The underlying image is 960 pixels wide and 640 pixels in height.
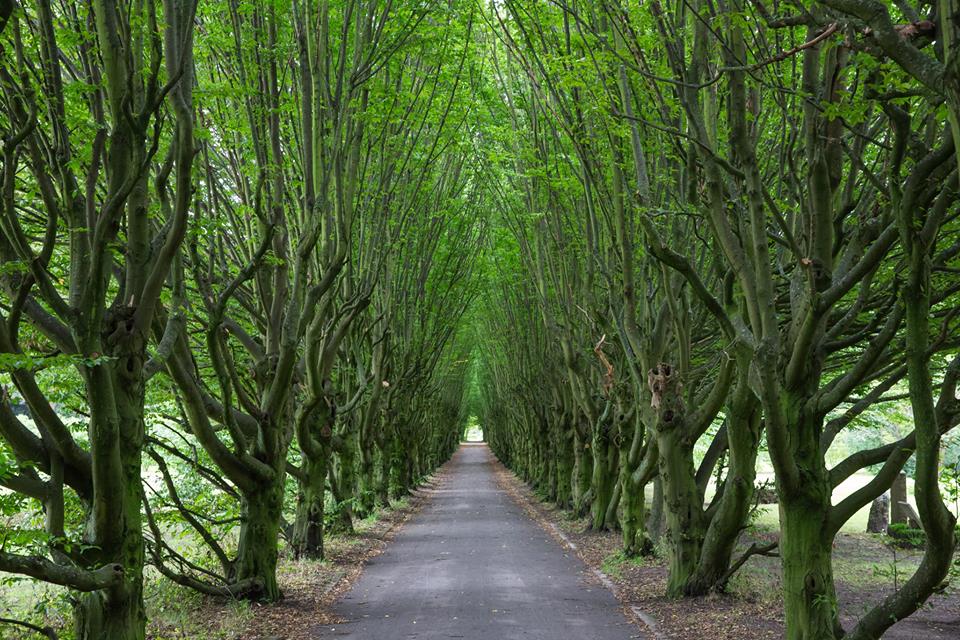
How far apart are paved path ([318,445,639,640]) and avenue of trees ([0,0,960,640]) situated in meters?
1.37

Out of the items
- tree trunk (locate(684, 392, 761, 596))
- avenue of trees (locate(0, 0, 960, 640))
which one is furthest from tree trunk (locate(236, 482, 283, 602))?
tree trunk (locate(684, 392, 761, 596))

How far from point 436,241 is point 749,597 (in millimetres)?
11599

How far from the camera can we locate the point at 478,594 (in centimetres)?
1140

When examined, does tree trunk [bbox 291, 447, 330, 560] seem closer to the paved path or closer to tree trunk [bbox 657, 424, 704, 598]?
the paved path

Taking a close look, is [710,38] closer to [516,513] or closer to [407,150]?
[407,150]

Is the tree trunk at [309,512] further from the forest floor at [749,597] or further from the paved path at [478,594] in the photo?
the forest floor at [749,597]

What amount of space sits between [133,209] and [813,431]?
17.7ft

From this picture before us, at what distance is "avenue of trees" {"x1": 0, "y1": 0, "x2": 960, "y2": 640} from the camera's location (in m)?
5.18

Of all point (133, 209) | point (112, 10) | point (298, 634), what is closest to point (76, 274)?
point (133, 209)

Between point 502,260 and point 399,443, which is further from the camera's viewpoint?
point 399,443

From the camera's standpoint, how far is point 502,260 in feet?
83.0

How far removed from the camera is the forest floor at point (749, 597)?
8594mm

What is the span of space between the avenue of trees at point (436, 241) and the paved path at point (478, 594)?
1370 millimetres

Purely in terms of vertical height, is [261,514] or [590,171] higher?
[590,171]
